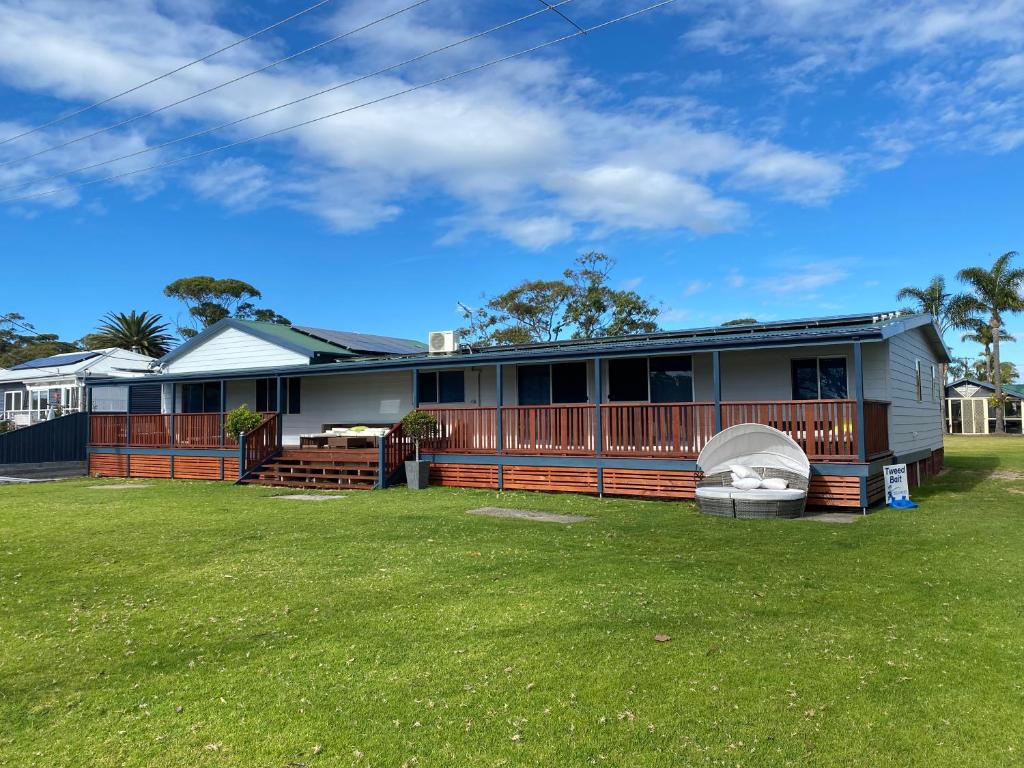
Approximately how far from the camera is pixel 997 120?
50.9 ft

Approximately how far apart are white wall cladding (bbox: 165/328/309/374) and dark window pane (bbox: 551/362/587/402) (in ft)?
27.2

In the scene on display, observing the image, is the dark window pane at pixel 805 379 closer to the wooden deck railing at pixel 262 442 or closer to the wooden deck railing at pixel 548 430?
the wooden deck railing at pixel 548 430

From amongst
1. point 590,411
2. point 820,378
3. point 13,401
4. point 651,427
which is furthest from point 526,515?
point 13,401

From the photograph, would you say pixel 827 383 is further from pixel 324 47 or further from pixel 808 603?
pixel 324 47

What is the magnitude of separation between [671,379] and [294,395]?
10.9 metres

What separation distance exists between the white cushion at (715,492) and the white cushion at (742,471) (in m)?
0.37

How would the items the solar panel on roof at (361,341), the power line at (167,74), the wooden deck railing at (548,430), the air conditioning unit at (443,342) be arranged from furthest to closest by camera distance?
the solar panel on roof at (361,341), the air conditioning unit at (443,342), the wooden deck railing at (548,430), the power line at (167,74)

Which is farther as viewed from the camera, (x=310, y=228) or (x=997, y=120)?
(x=310, y=228)

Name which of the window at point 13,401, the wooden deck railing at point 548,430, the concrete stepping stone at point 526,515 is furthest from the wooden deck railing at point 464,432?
the window at point 13,401

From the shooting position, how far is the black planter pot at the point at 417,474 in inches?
544

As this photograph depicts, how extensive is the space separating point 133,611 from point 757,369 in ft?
37.6

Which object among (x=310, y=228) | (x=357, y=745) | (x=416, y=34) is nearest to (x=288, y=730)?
(x=357, y=745)

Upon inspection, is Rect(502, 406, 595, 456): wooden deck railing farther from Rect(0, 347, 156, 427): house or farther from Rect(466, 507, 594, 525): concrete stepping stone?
Rect(0, 347, 156, 427): house

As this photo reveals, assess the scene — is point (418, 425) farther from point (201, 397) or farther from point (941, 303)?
point (941, 303)
